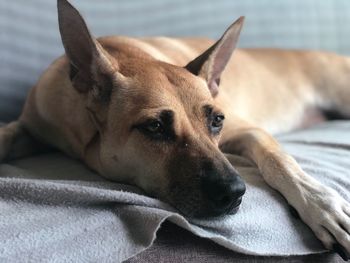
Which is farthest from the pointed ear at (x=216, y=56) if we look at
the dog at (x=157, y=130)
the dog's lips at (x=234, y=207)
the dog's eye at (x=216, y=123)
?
the dog's lips at (x=234, y=207)

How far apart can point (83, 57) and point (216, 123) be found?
446 mm

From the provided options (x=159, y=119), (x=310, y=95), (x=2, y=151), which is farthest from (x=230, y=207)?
(x=310, y=95)

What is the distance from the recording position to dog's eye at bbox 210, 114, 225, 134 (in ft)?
5.14

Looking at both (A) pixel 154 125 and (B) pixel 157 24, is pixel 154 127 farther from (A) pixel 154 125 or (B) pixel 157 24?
(B) pixel 157 24

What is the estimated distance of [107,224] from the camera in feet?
3.89

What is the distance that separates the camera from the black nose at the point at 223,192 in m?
1.27

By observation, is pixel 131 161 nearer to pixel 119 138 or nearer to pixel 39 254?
pixel 119 138

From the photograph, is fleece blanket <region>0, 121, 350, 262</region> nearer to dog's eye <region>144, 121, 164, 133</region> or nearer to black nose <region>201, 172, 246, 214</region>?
black nose <region>201, 172, 246, 214</region>

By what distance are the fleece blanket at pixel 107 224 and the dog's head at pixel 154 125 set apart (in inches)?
2.5

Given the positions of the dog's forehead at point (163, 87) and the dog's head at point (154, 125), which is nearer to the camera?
the dog's head at point (154, 125)

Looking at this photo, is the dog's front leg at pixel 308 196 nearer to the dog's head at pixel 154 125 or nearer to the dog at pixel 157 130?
the dog at pixel 157 130

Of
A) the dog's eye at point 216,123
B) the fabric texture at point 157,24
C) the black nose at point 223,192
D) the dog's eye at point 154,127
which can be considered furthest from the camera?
the fabric texture at point 157,24

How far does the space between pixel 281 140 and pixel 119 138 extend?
3.25 ft

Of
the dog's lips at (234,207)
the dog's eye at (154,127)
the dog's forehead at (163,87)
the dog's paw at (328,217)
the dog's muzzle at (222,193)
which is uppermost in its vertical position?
the dog's forehead at (163,87)
